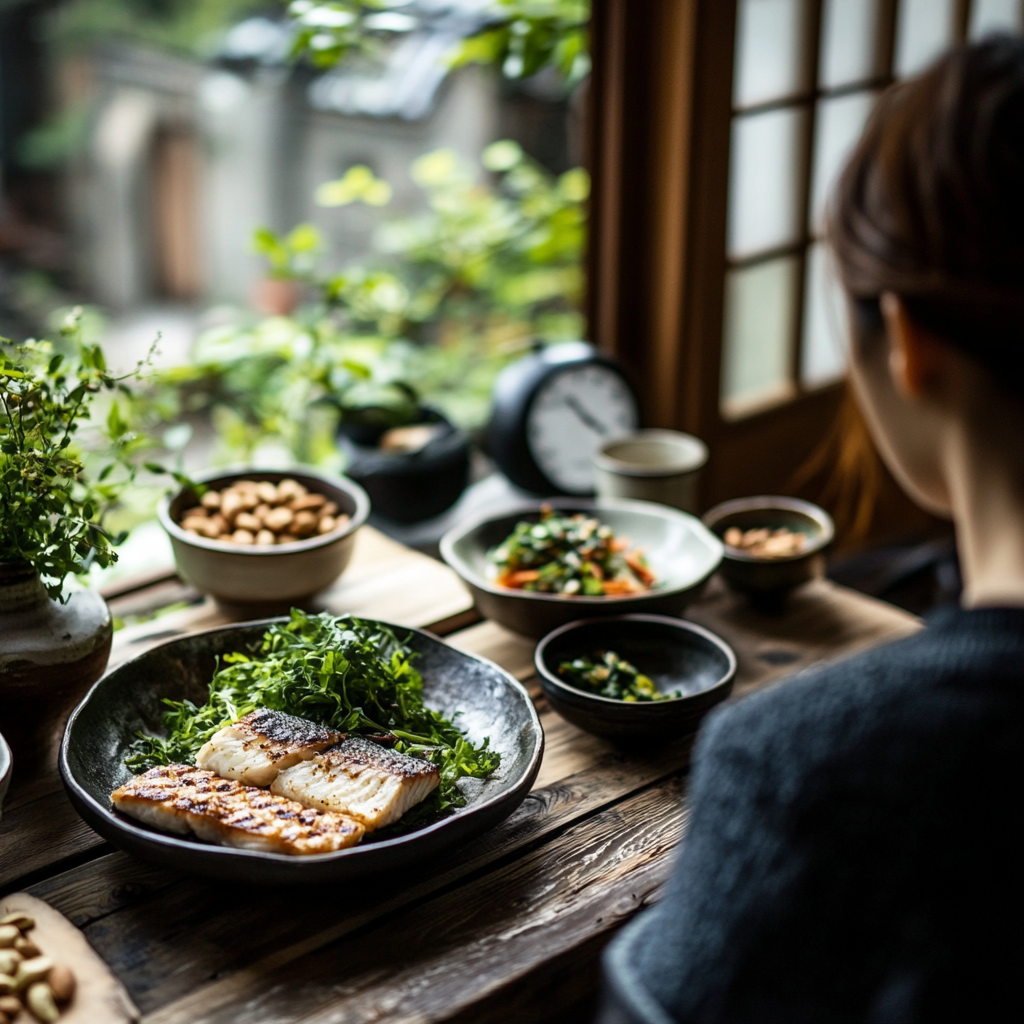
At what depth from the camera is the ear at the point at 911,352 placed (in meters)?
0.86

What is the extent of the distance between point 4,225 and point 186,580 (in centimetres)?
367

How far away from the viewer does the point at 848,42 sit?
9.80 feet

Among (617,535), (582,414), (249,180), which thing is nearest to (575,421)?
(582,414)

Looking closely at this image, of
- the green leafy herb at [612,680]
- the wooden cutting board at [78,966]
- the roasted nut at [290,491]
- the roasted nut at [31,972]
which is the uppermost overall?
the roasted nut at [290,491]

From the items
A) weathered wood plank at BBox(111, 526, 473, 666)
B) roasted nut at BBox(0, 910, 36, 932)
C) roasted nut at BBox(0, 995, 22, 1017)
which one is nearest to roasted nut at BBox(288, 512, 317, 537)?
weathered wood plank at BBox(111, 526, 473, 666)

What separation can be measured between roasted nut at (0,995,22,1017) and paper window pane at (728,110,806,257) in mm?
2287

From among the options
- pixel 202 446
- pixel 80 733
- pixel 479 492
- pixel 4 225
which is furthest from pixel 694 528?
pixel 4 225

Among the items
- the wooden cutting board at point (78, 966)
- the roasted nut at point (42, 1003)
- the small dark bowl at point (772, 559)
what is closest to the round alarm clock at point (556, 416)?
the small dark bowl at point (772, 559)

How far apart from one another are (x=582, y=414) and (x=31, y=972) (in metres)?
1.63

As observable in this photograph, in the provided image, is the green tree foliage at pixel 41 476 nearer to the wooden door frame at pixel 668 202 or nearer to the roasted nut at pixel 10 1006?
the roasted nut at pixel 10 1006

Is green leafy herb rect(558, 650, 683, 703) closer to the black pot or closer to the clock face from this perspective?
the black pot

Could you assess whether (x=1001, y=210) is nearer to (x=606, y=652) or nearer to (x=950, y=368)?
(x=950, y=368)

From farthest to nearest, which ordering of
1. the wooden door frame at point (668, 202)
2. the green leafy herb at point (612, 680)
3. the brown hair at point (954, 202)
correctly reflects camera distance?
the wooden door frame at point (668, 202) → the green leafy herb at point (612, 680) → the brown hair at point (954, 202)

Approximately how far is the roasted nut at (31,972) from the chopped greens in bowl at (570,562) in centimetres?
92
